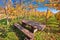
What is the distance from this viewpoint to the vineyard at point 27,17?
6155mm

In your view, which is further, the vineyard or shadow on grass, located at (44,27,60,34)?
shadow on grass, located at (44,27,60,34)

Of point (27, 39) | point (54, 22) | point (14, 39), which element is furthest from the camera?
point (54, 22)

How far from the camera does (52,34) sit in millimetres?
6270

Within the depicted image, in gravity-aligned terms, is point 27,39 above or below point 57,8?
below

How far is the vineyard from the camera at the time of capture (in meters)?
6.16

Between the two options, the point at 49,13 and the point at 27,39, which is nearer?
the point at 27,39

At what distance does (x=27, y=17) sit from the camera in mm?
10344

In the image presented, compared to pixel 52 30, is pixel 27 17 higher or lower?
lower

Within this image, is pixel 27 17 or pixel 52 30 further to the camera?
pixel 27 17

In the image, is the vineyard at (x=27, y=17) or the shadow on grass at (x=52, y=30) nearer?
the vineyard at (x=27, y=17)

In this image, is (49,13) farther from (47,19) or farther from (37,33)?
(37,33)

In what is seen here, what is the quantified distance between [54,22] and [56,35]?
2.20 metres

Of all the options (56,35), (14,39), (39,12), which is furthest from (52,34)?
(39,12)

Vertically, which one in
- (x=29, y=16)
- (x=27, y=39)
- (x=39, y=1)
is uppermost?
(x=39, y=1)
